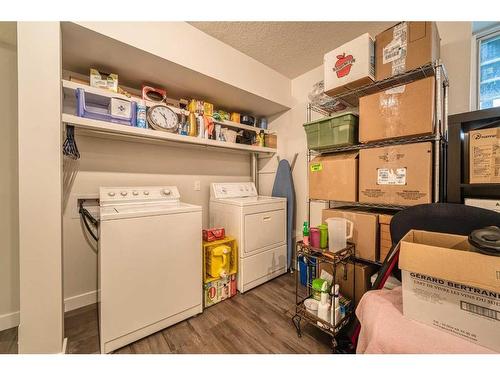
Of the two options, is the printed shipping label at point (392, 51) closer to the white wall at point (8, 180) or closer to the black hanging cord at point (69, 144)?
the black hanging cord at point (69, 144)

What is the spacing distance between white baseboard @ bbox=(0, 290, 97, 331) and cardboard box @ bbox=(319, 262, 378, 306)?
2021 mm

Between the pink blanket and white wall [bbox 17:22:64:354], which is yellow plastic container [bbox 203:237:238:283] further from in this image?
the pink blanket

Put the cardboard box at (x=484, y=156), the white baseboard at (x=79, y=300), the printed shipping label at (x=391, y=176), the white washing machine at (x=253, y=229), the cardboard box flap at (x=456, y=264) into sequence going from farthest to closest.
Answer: the white washing machine at (x=253, y=229) < the white baseboard at (x=79, y=300) < the printed shipping label at (x=391, y=176) < the cardboard box at (x=484, y=156) < the cardboard box flap at (x=456, y=264)

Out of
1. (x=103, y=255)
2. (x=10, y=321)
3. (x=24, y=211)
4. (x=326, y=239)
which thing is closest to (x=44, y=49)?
(x=24, y=211)

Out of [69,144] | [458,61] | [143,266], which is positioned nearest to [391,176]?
[458,61]

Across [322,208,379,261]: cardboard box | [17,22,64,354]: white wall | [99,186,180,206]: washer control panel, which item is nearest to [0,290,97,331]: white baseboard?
[17,22,64,354]: white wall

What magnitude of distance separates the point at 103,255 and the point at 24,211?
436 millimetres

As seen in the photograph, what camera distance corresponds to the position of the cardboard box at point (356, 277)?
4.57 ft

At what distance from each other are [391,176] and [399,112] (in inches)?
15.9

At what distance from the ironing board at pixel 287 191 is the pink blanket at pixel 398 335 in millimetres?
1464

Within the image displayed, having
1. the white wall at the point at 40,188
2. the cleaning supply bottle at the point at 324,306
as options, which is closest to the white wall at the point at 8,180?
the white wall at the point at 40,188

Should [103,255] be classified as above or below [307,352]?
above

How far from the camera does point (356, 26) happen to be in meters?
1.70
